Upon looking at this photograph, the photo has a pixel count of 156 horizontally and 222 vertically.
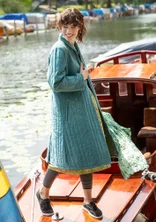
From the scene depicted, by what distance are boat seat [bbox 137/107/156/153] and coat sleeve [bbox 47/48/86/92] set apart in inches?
86.6

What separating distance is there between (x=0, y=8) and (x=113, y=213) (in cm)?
6772

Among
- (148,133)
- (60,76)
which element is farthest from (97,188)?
(60,76)

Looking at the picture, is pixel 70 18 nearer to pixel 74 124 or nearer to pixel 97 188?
pixel 74 124

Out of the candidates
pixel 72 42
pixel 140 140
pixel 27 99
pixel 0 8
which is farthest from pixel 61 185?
pixel 0 8

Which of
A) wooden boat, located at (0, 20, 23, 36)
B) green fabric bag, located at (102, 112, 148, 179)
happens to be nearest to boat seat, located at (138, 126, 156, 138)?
green fabric bag, located at (102, 112, 148, 179)

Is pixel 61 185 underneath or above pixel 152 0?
above

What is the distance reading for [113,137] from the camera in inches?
207

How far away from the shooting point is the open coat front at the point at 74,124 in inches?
187

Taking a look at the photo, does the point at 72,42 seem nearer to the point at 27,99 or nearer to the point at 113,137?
the point at 113,137

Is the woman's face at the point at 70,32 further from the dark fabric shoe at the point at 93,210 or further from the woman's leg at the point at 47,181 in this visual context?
the dark fabric shoe at the point at 93,210

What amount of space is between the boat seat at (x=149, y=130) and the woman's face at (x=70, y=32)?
7.51ft

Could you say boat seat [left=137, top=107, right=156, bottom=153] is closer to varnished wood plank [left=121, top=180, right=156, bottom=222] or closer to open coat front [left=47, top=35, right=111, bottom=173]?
varnished wood plank [left=121, top=180, right=156, bottom=222]

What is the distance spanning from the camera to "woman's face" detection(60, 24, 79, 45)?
15.4ft

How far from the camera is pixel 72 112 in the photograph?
4.79 meters
